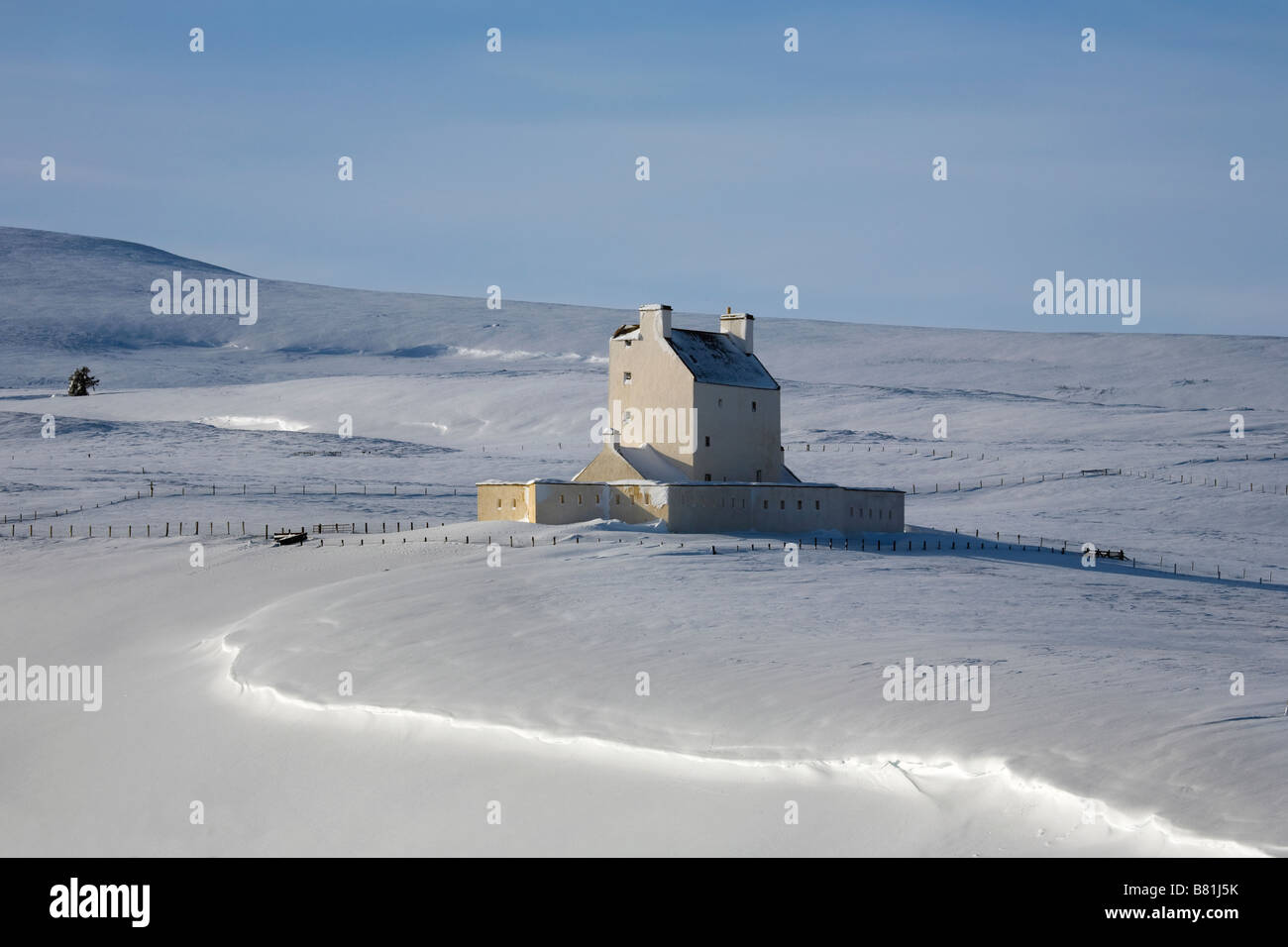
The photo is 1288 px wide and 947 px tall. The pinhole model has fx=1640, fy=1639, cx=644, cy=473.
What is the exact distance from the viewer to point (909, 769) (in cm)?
1956

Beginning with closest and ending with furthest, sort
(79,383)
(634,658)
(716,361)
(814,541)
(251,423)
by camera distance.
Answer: (634,658) → (814,541) → (716,361) → (251,423) → (79,383)

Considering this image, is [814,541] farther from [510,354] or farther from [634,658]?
[510,354]

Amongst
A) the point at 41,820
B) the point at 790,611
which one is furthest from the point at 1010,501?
the point at 41,820

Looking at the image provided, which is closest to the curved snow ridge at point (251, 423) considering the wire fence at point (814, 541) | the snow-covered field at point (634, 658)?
the snow-covered field at point (634, 658)

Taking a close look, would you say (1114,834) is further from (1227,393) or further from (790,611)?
(1227,393)

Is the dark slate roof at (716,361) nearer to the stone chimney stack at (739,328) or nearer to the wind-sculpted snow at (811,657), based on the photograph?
the stone chimney stack at (739,328)

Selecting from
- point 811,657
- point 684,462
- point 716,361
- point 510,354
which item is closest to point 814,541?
point 684,462

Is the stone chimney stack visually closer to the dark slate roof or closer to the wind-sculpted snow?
the dark slate roof

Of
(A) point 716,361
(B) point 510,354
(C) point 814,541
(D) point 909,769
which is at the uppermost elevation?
(B) point 510,354

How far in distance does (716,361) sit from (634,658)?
71.3 feet

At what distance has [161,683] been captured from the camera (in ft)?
98.6

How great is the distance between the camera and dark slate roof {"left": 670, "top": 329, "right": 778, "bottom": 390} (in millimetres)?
46719

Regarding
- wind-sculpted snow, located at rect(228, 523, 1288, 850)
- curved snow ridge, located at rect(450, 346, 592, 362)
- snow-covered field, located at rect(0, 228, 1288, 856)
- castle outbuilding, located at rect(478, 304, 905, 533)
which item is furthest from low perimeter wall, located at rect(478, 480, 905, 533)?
curved snow ridge, located at rect(450, 346, 592, 362)
